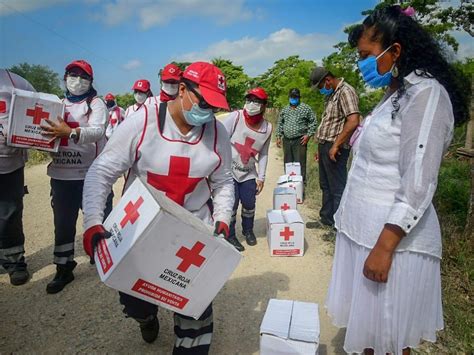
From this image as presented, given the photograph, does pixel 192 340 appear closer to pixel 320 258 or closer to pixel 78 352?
pixel 78 352

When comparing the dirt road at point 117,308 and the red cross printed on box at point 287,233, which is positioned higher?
the red cross printed on box at point 287,233

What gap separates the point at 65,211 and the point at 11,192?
1.65ft

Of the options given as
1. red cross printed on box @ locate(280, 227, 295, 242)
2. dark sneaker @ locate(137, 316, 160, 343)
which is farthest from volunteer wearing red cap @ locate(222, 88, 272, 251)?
dark sneaker @ locate(137, 316, 160, 343)

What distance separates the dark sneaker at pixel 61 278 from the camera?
338 cm

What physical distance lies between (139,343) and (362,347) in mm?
1593

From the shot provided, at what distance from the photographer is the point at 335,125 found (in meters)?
4.53

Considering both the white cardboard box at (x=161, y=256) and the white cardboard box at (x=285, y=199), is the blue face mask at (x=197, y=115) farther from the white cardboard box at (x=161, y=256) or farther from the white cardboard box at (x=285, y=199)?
the white cardboard box at (x=285, y=199)

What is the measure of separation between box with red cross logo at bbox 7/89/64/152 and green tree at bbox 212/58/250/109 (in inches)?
1832

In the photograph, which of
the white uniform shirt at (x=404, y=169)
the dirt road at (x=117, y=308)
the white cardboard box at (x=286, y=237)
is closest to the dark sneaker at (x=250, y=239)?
the dirt road at (x=117, y=308)

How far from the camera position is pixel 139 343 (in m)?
2.67

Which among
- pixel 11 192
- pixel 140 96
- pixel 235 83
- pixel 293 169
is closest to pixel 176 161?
pixel 11 192

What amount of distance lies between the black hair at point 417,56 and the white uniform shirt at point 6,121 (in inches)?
112

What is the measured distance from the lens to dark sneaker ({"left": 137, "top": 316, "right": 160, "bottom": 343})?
2.57m

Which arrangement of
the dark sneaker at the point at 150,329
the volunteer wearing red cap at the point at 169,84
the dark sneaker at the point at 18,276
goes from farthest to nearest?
the volunteer wearing red cap at the point at 169,84 < the dark sneaker at the point at 18,276 < the dark sneaker at the point at 150,329
